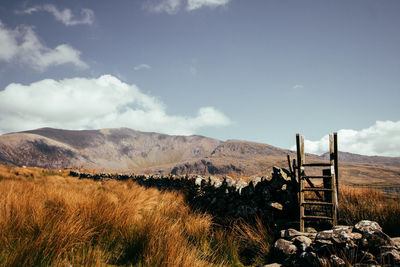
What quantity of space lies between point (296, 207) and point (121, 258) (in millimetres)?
3896

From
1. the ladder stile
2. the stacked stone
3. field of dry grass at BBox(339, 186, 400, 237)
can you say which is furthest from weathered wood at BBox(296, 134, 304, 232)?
field of dry grass at BBox(339, 186, 400, 237)

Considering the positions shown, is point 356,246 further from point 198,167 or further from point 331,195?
point 198,167

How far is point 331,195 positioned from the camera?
4.66m

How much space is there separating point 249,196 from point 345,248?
284 cm

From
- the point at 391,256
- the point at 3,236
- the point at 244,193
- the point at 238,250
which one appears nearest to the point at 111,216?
the point at 3,236

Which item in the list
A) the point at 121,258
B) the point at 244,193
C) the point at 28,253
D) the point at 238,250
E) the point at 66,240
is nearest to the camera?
the point at 28,253

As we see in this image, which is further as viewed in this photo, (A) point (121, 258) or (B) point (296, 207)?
(B) point (296, 207)

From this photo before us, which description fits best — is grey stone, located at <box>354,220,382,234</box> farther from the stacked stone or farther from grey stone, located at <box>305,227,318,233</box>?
grey stone, located at <box>305,227,318,233</box>

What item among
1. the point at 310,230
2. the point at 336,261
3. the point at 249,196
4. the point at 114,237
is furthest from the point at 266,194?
the point at 114,237

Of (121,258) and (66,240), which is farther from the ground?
(66,240)

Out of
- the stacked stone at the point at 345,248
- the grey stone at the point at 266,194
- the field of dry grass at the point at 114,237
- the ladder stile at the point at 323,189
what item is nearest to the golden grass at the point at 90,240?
the field of dry grass at the point at 114,237

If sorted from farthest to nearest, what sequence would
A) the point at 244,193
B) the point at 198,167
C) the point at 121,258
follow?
the point at 198,167 → the point at 244,193 → the point at 121,258

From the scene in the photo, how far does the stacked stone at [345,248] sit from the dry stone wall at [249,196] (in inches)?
45.5

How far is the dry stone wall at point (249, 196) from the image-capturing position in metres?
5.29
